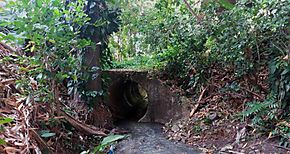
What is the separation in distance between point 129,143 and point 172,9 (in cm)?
345

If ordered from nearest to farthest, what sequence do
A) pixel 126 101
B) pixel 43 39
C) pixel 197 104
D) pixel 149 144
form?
pixel 43 39
pixel 149 144
pixel 197 104
pixel 126 101

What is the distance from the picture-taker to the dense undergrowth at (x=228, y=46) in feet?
12.7

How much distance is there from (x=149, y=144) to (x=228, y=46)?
2.21 m

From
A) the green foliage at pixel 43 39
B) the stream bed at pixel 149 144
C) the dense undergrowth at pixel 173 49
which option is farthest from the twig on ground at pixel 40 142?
the stream bed at pixel 149 144

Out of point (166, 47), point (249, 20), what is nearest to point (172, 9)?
point (166, 47)

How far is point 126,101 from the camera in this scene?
8758mm

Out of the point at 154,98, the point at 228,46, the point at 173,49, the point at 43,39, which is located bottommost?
the point at 154,98

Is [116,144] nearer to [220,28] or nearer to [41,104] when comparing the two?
[41,104]

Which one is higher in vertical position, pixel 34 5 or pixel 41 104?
pixel 34 5

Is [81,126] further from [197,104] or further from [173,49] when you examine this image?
[173,49]

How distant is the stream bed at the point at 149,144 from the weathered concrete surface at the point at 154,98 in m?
0.70

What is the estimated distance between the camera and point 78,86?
4902 millimetres

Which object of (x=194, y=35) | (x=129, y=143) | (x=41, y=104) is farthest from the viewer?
(x=194, y=35)

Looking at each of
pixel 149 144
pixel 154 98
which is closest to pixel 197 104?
pixel 154 98
